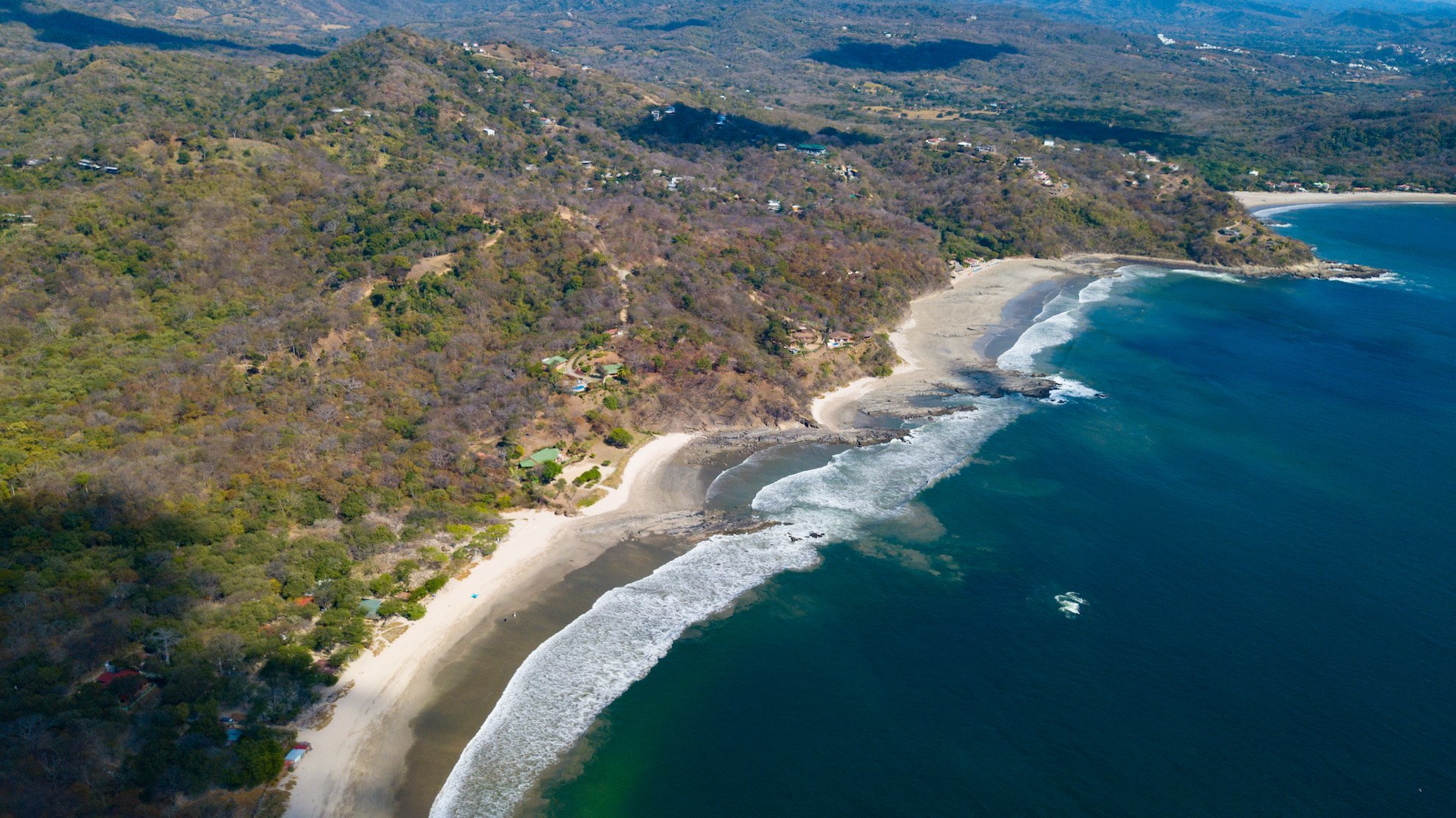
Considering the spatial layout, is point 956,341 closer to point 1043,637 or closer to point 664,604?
point 1043,637

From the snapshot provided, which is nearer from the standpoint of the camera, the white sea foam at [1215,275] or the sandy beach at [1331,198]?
the white sea foam at [1215,275]

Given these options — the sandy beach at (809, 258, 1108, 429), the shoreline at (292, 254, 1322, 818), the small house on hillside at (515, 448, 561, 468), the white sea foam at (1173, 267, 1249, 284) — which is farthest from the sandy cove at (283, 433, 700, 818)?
the white sea foam at (1173, 267, 1249, 284)

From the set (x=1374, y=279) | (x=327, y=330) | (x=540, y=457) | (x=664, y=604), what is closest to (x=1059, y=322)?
(x=1374, y=279)

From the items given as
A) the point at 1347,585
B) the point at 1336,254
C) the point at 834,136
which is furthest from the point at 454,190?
the point at 1336,254

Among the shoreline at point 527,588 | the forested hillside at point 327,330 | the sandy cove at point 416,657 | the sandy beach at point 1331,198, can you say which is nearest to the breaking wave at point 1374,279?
the forested hillside at point 327,330

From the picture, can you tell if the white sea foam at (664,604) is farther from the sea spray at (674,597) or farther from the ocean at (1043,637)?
the ocean at (1043,637)

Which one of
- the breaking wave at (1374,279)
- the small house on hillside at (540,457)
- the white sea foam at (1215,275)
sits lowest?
the small house on hillside at (540,457)

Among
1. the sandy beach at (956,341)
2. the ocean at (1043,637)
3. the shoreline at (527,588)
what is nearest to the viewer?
the ocean at (1043,637)

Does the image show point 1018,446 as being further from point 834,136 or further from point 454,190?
point 834,136
